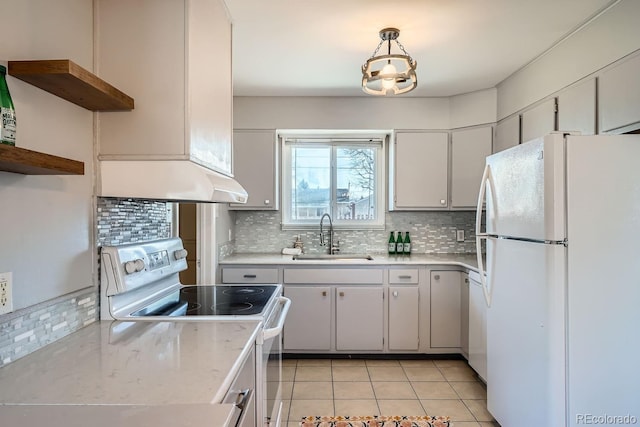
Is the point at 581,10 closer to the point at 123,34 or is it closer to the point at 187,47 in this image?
the point at 187,47

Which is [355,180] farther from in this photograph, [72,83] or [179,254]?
[72,83]

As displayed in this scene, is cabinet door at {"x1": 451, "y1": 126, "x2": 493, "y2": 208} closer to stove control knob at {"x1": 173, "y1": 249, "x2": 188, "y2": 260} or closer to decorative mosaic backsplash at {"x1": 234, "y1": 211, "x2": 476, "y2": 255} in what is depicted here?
decorative mosaic backsplash at {"x1": 234, "y1": 211, "x2": 476, "y2": 255}

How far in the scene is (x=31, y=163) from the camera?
37.2 inches

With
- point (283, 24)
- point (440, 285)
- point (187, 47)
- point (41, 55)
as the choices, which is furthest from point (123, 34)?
point (440, 285)

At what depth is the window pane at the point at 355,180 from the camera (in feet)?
12.8

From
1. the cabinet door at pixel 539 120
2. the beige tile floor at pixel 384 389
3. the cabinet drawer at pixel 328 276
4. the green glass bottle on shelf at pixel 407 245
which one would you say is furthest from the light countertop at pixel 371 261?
the cabinet door at pixel 539 120

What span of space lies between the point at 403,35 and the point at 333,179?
1.78 meters

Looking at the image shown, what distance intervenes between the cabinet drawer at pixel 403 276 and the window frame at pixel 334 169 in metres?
0.69

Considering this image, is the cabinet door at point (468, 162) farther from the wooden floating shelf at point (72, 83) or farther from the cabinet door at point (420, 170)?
the wooden floating shelf at point (72, 83)

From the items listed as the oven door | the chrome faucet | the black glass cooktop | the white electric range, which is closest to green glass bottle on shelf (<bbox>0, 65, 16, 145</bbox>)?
the white electric range

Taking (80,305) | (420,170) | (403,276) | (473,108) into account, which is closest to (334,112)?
(420,170)

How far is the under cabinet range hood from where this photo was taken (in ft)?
4.78

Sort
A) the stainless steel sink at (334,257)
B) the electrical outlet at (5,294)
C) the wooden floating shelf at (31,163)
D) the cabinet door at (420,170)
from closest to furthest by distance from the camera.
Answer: the wooden floating shelf at (31,163) → the electrical outlet at (5,294) → the cabinet door at (420,170) → the stainless steel sink at (334,257)

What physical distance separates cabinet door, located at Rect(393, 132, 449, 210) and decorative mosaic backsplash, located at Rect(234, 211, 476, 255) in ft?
1.01
